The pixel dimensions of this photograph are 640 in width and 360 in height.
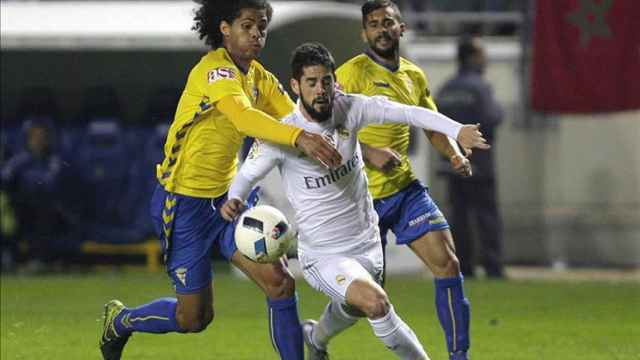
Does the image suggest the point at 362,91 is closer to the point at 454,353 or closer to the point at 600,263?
the point at 454,353

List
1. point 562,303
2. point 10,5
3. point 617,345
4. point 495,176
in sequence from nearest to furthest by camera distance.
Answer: point 617,345 < point 562,303 < point 495,176 < point 10,5

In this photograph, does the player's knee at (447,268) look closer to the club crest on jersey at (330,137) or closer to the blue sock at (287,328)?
the blue sock at (287,328)

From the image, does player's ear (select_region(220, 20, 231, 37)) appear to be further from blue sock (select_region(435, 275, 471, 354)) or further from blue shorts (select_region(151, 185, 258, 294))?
blue sock (select_region(435, 275, 471, 354))

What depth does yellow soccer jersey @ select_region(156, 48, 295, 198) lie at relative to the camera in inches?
352

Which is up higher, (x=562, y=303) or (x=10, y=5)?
(x=10, y=5)

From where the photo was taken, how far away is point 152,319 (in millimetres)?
9578

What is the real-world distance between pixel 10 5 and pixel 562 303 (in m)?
7.48

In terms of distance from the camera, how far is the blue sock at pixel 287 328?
29.1ft

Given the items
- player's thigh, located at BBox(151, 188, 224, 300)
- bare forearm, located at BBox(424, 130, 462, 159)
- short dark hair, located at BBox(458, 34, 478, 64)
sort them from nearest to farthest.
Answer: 1. player's thigh, located at BBox(151, 188, 224, 300)
2. bare forearm, located at BBox(424, 130, 462, 159)
3. short dark hair, located at BBox(458, 34, 478, 64)

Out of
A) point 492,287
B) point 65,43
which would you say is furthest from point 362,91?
point 65,43

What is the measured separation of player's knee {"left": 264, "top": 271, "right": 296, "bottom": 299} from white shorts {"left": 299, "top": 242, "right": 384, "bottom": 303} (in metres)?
0.13

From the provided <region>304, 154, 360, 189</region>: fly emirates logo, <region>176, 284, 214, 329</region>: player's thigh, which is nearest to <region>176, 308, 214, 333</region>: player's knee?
<region>176, 284, 214, 329</region>: player's thigh

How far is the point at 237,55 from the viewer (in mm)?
9031

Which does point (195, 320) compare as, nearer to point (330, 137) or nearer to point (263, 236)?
point (263, 236)
